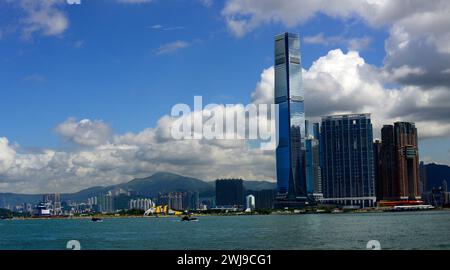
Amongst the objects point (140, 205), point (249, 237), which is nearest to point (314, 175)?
point (140, 205)

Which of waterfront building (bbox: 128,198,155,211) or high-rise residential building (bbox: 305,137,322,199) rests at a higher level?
high-rise residential building (bbox: 305,137,322,199)

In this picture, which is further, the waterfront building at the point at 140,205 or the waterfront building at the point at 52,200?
the waterfront building at the point at 140,205

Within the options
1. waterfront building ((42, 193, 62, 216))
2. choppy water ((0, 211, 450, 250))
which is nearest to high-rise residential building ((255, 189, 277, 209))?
waterfront building ((42, 193, 62, 216))

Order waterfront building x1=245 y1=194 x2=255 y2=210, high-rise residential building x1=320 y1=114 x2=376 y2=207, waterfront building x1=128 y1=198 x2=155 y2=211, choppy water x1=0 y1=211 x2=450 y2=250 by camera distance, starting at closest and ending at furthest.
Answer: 1. choppy water x1=0 y1=211 x2=450 y2=250
2. high-rise residential building x1=320 y1=114 x2=376 y2=207
3. waterfront building x1=128 y1=198 x2=155 y2=211
4. waterfront building x1=245 y1=194 x2=255 y2=210

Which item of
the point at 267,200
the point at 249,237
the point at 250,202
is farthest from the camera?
the point at 267,200

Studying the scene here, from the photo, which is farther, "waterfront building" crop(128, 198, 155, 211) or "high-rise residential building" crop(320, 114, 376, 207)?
"waterfront building" crop(128, 198, 155, 211)

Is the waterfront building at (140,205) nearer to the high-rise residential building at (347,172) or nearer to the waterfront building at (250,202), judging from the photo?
the waterfront building at (250,202)

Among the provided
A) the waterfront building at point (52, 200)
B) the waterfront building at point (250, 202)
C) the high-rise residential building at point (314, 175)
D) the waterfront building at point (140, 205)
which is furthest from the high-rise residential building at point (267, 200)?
the waterfront building at point (52, 200)

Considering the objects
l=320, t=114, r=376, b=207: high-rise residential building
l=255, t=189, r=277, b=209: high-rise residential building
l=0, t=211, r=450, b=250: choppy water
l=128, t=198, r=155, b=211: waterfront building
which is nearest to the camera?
l=0, t=211, r=450, b=250: choppy water

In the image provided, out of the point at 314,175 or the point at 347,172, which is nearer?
the point at 347,172

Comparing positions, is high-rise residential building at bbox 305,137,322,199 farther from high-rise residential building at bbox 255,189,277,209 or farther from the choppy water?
the choppy water

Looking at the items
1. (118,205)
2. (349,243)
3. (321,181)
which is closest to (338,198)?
(321,181)

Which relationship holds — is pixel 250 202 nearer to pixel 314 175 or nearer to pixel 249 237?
pixel 314 175
